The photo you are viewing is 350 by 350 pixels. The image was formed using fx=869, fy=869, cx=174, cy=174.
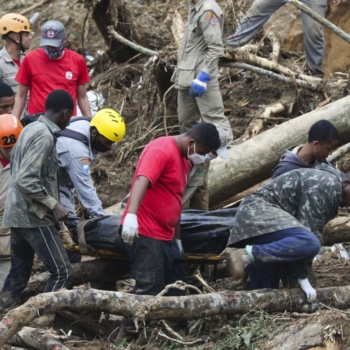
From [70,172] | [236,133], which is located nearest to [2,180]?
[70,172]

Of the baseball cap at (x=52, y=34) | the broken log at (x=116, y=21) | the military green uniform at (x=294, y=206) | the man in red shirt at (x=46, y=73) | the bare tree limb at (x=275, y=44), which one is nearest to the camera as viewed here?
the military green uniform at (x=294, y=206)

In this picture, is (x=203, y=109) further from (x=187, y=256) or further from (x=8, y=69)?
(x=187, y=256)

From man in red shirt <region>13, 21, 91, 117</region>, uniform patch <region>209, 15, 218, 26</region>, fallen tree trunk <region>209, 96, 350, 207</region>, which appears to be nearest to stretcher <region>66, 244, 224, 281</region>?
fallen tree trunk <region>209, 96, 350, 207</region>

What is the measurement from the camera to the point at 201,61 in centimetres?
860

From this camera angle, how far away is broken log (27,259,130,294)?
21.0 ft

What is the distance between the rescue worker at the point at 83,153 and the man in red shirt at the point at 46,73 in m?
1.51

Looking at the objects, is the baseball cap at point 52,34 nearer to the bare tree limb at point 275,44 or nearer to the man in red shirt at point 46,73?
the man in red shirt at point 46,73

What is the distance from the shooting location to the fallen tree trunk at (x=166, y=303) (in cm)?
521

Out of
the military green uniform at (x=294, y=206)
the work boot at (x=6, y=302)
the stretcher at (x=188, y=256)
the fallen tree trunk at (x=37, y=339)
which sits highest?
the military green uniform at (x=294, y=206)

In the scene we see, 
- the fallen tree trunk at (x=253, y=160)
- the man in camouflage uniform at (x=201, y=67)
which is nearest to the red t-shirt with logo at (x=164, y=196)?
the fallen tree trunk at (x=253, y=160)

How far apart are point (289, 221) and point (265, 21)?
480 centimetres

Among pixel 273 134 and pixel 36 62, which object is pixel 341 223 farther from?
pixel 36 62

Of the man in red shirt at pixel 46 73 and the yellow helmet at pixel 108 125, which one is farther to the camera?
the man in red shirt at pixel 46 73

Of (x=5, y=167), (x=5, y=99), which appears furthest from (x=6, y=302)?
(x=5, y=99)
